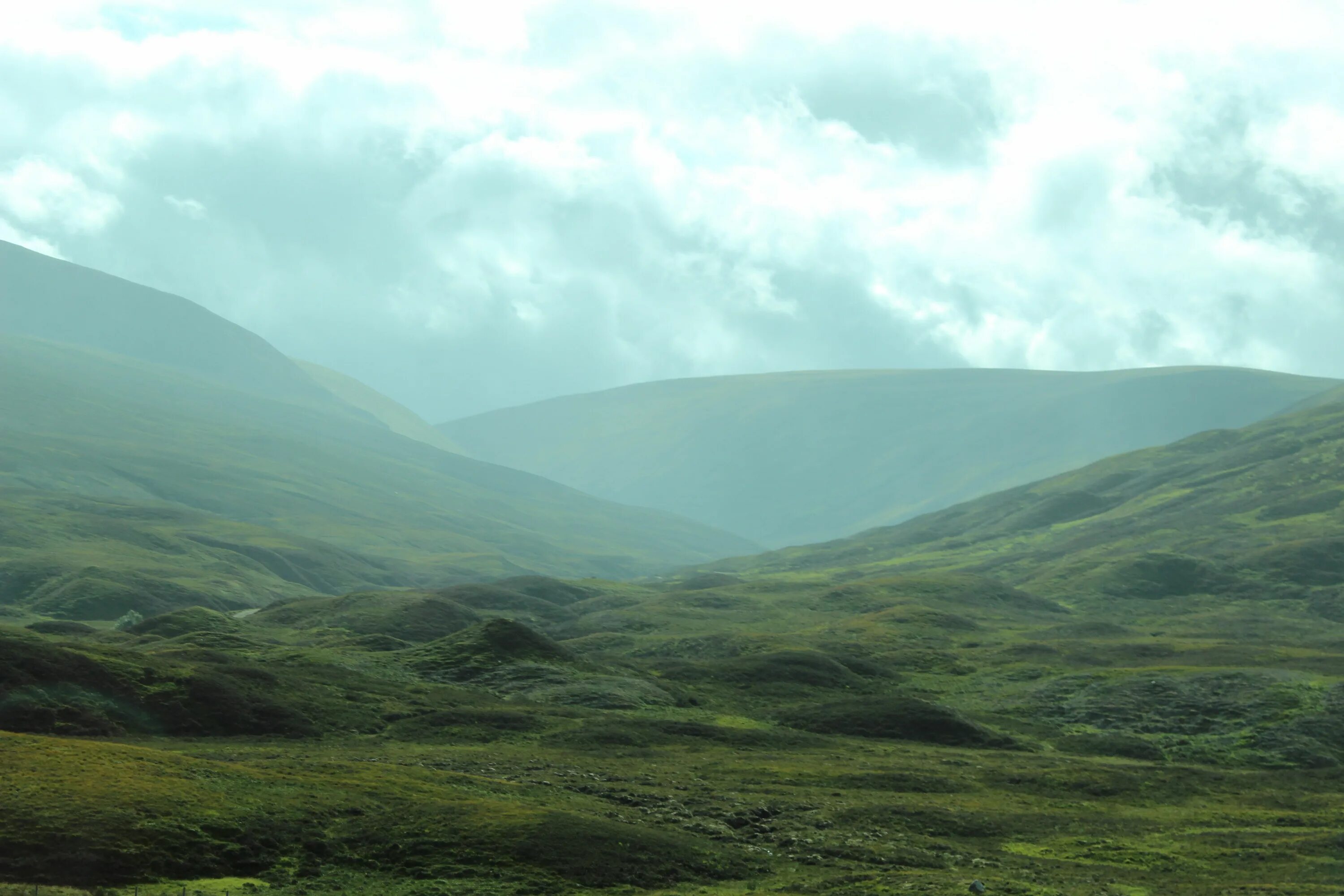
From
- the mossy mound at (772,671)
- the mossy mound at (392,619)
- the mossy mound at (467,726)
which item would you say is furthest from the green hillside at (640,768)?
the mossy mound at (392,619)

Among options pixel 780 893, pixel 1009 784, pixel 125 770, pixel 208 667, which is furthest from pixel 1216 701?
pixel 125 770

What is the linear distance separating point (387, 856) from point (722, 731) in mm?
55879

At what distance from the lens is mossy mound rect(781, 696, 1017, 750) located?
123m

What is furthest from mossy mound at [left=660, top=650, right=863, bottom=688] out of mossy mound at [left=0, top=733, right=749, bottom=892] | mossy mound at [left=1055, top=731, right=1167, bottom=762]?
mossy mound at [left=0, top=733, right=749, bottom=892]

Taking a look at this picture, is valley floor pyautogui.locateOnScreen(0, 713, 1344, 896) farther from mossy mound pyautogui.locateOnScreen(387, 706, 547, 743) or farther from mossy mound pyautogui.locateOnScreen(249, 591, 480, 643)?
mossy mound pyautogui.locateOnScreen(249, 591, 480, 643)

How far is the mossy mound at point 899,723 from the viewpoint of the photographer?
403 ft

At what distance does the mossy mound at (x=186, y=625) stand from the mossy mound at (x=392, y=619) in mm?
15936

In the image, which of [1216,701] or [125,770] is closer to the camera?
[125,770]

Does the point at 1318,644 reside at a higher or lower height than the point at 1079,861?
higher

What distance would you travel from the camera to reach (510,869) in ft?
203

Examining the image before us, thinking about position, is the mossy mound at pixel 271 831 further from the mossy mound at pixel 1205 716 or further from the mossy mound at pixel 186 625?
the mossy mound at pixel 186 625

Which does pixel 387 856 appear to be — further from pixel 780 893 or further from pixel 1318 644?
pixel 1318 644

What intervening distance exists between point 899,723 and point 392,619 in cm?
8357

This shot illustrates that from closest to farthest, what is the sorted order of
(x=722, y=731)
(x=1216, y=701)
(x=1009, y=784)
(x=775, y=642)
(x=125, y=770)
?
(x=125, y=770) → (x=1009, y=784) → (x=722, y=731) → (x=1216, y=701) → (x=775, y=642)
